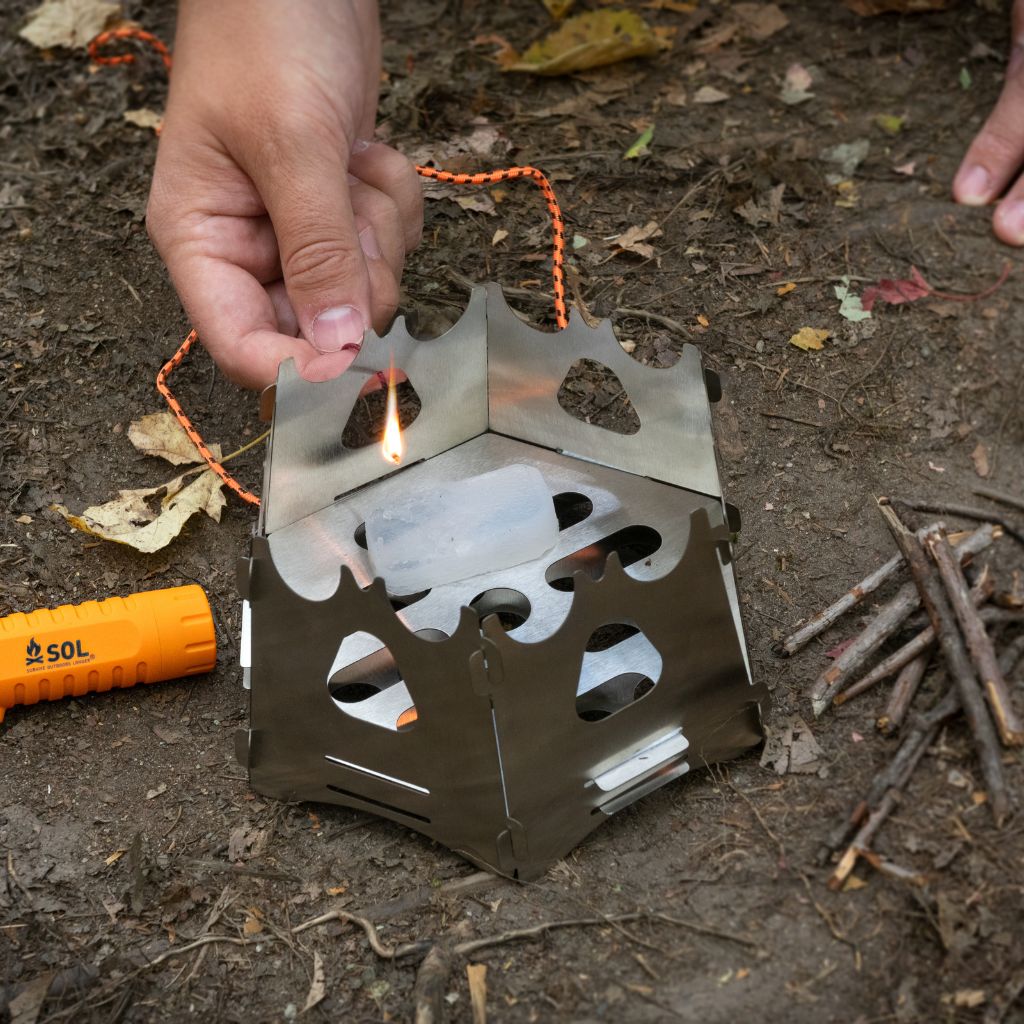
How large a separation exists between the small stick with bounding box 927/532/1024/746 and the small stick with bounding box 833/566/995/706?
3cm

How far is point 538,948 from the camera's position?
191cm

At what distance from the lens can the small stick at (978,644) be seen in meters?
1.90

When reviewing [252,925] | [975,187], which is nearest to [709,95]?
[975,187]

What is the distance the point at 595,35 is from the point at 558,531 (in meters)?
1.87

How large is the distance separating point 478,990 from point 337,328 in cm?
123

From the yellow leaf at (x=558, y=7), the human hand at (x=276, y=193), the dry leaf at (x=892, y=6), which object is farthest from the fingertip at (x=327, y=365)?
the dry leaf at (x=892, y=6)

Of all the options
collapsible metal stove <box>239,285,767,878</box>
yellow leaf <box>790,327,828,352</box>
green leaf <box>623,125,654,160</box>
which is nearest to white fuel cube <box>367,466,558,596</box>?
collapsible metal stove <box>239,285,767,878</box>

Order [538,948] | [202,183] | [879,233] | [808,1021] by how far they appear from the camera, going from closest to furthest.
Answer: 1. [808,1021]
2. [538,948]
3. [202,183]
4. [879,233]

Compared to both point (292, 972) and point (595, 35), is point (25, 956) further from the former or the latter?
point (595, 35)

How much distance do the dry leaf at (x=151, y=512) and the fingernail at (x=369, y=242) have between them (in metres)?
0.58

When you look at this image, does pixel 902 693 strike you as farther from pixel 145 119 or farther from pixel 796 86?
pixel 145 119

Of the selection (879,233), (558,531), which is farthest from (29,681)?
(879,233)

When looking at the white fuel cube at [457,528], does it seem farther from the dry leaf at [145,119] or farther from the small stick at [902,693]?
the dry leaf at [145,119]

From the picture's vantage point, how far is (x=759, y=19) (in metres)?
3.64
